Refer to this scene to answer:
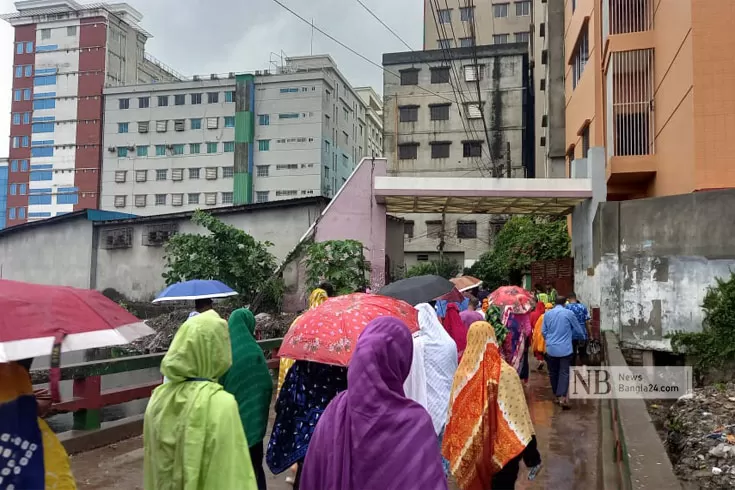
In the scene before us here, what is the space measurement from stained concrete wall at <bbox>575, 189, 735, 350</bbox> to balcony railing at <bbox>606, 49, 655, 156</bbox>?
343cm

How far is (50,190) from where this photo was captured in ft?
190

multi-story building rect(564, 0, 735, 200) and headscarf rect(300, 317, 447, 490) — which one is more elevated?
multi-story building rect(564, 0, 735, 200)

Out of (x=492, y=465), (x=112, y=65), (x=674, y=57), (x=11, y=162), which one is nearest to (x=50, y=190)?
(x=11, y=162)

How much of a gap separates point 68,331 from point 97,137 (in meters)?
59.3

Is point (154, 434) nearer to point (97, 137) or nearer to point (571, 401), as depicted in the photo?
point (571, 401)

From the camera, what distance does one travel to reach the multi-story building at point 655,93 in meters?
11.8

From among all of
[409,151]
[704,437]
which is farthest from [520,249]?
[409,151]

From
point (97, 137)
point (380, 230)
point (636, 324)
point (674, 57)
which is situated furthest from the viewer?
point (97, 137)

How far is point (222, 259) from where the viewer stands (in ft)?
53.8

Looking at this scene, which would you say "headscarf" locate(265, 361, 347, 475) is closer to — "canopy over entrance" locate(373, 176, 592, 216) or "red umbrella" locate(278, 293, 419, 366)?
"red umbrella" locate(278, 293, 419, 366)

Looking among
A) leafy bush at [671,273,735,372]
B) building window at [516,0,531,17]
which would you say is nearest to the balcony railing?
leafy bush at [671,273,735,372]

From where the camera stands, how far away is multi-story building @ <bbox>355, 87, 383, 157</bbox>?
6456 cm

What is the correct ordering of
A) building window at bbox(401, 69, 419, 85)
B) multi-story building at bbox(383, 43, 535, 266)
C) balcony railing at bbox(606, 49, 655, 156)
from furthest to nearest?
building window at bbox(401, 69, 419, 85)
multi-story building at bbox(383, 43, 535, 266)
balcony railing at bbox(606, 49, 655, 156)

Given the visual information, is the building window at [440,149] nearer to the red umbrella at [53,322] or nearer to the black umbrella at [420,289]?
the black umbrella at [420,289]
